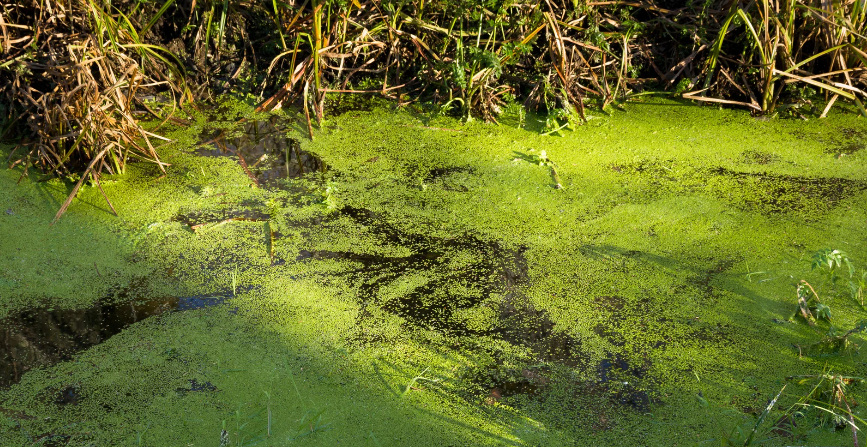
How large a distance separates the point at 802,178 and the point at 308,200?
165cm

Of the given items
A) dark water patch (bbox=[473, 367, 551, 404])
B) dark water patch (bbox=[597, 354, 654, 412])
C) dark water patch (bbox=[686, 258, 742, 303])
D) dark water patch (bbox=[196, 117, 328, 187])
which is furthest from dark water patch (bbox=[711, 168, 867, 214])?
dark water patch (bbox=[196, 117, 328, 187])

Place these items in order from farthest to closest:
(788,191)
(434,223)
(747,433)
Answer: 1. (788,191)
2. (434,223)
3. (747,433)

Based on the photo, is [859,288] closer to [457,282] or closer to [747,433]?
[747,433]

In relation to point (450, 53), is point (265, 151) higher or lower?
lower

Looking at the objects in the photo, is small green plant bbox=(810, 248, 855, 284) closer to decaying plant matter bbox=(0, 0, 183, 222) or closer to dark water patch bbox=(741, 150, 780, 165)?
dark water patch bbox=(741, 150, 780, 165)

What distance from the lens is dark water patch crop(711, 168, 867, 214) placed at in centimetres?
221

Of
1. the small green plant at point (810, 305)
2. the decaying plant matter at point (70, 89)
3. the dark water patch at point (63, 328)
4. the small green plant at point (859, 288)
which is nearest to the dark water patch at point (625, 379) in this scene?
the small green plant at point (810, 305)

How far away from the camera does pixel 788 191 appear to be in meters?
2.29

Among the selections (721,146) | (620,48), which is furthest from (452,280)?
(620,48)

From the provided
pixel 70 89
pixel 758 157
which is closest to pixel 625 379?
pixel 758 157

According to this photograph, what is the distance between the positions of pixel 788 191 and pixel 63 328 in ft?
7.17

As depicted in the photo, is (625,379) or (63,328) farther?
(63,328)

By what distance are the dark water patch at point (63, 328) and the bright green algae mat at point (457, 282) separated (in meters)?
0.04

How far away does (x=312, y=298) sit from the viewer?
1.85 m
